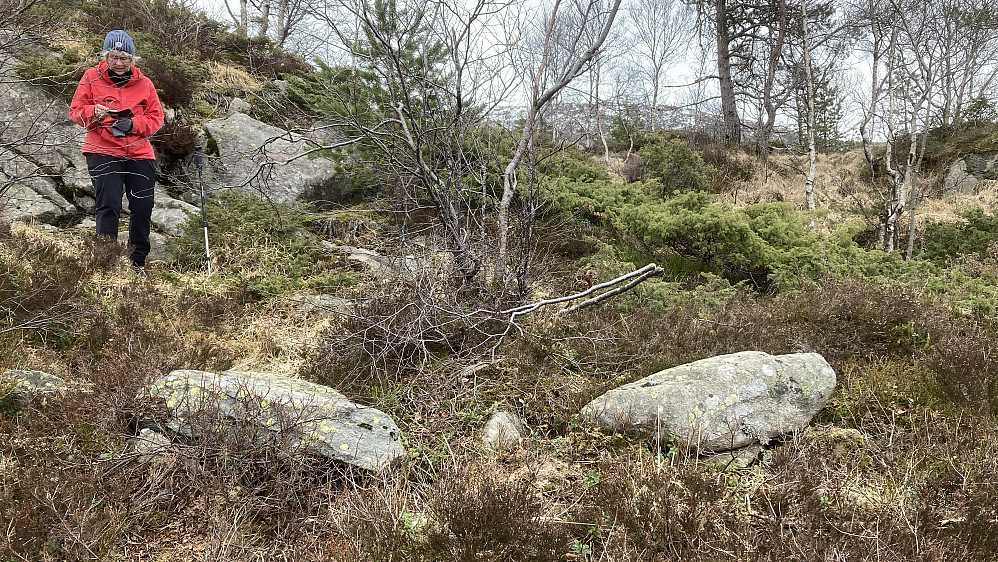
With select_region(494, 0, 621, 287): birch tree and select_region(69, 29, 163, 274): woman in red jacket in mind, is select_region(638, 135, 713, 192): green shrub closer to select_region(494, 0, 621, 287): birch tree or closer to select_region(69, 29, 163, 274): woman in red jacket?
select_region(494, 0, 621, 287): birch tree

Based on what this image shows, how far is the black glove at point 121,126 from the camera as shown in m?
4.75

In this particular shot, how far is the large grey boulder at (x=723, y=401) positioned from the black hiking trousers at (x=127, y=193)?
485 centimetres

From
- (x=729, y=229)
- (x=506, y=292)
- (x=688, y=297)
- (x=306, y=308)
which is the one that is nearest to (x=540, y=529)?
(x=506, y=292)

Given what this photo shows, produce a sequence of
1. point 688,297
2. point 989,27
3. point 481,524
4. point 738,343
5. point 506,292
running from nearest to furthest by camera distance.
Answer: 1. point 481,524
2. point 738,343
3. point 506,292
4. point 688,297
5. point 989,27

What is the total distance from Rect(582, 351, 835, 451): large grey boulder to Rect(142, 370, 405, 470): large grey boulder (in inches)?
50.3

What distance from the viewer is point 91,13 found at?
9023 millimetres

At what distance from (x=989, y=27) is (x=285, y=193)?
40.1ft

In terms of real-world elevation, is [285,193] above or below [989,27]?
below

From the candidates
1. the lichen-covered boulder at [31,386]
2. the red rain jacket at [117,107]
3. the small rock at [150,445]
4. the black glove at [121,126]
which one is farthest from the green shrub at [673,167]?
the lichen-covered boulder at [31,386]

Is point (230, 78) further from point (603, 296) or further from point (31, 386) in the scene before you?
point (603, 296)

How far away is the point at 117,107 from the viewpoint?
4859 mm

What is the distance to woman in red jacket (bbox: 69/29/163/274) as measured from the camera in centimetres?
471

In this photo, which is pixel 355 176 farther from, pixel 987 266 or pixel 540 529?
pixel 987 266

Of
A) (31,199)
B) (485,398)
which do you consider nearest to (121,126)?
(31,199)
